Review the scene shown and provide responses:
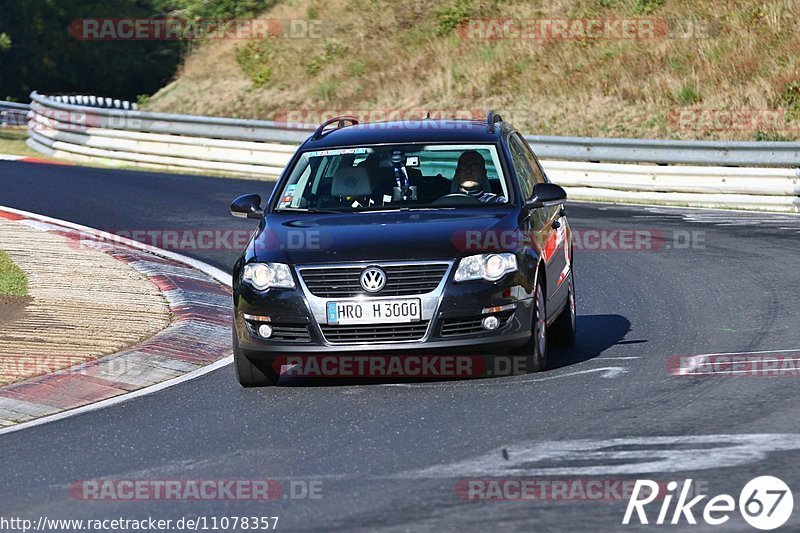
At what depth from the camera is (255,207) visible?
33.6 ft

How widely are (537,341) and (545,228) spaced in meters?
1.15

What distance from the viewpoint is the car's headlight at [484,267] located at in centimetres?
898

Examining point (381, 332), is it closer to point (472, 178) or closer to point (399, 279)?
point (399, 279)

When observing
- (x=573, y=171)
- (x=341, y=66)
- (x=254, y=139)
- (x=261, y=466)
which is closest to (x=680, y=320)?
(x=261, y=466)

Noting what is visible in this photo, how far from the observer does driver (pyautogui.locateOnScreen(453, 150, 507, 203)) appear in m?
10.1

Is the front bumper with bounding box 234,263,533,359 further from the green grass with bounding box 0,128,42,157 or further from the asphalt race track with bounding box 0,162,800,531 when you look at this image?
the green grass with bounding box 0,128,42,157

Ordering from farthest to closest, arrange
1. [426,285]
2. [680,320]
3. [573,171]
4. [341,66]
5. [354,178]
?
[341,66]
[573,171]
[680,320]
[354,178]
[426,285]

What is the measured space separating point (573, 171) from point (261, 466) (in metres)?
16.8

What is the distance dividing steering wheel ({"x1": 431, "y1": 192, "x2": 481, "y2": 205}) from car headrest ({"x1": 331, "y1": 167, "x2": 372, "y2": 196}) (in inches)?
19.9

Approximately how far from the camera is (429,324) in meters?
8.91

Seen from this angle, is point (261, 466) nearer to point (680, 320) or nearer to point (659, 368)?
Result: point (659, 368)

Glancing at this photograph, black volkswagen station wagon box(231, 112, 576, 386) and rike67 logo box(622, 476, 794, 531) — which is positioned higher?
black volkswagen station wagon box(231, 112, 576, 386)

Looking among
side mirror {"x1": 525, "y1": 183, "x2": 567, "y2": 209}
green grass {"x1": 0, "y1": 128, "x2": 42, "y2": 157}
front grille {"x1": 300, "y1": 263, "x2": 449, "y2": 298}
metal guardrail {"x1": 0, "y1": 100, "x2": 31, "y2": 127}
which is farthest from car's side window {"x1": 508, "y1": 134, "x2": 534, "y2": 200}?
metal guardrail {"x1": 0, "y1": 100, "x2": 31, "y2": 127}

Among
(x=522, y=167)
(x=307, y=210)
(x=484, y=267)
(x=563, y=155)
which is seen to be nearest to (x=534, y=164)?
(x=522, y=167)
